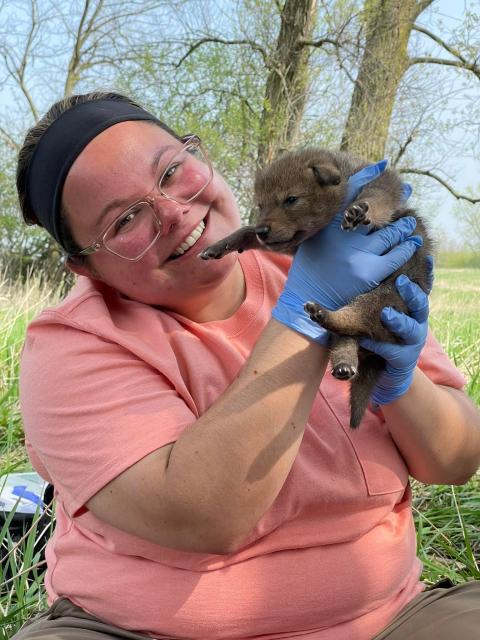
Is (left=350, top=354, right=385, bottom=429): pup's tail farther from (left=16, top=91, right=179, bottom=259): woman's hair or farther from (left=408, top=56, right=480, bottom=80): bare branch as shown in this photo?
(left=408, top=56, right=480, bottom=80): bare branch

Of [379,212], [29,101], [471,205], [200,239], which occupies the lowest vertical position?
[200,239]

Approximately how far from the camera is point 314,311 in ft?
5.58

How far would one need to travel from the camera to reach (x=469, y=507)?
3.34m

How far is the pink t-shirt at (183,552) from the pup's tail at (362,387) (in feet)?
0.36

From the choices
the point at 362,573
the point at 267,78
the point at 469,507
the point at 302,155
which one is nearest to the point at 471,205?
the point at 267,78

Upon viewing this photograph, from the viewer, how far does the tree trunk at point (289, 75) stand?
29.6ft

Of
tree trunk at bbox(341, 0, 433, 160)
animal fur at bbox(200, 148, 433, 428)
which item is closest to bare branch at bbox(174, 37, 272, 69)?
tree trunk at bbox(341, 0, 433, 160)

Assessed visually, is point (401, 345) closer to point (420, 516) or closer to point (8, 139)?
point (420, 516)

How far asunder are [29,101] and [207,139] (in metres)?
5.73

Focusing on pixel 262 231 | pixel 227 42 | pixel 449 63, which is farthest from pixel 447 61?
pixel 262 231

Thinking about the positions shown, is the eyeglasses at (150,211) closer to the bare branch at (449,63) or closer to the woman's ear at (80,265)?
the woman's ear at (80,265)

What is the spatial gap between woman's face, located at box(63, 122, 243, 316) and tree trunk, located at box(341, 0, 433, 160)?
22.0 ft

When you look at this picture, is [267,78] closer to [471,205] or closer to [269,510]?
[471,205]

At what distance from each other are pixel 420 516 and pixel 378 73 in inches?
278
